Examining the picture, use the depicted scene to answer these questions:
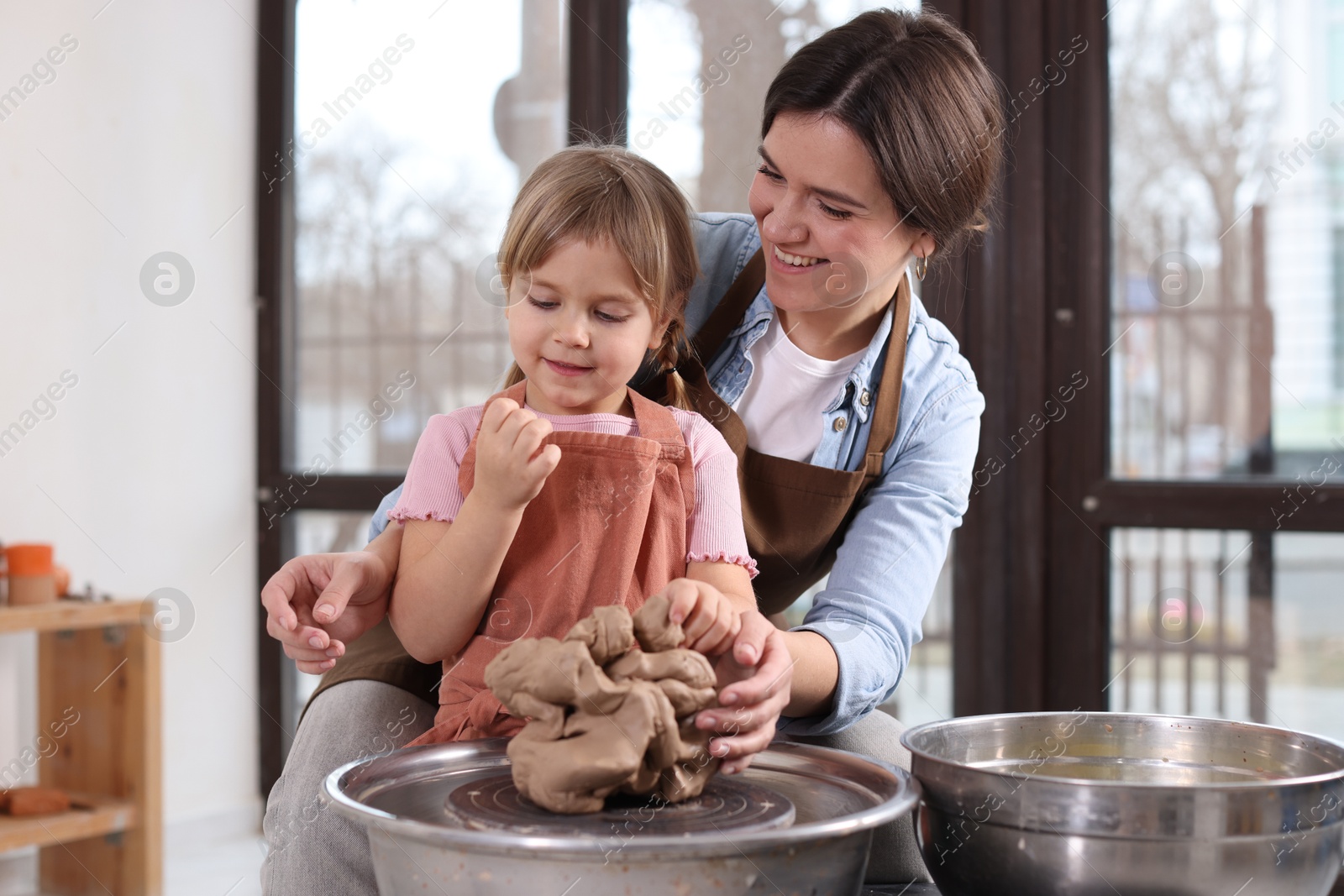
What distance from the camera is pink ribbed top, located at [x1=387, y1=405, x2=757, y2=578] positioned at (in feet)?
3.42

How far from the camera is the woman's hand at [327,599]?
0.94m

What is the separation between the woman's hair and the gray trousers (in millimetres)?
525

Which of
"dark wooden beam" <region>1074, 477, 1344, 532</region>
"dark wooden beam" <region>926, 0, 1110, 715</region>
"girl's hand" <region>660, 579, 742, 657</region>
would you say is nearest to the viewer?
"girl's hand" <region>660, 579, 742, 657</region>

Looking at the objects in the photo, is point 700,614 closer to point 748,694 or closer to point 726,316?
point 748,694

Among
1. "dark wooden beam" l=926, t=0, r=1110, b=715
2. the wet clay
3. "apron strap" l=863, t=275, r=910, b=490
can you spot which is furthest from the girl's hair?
"dark wooden beam" l=926, t=0, r=1110, b=715

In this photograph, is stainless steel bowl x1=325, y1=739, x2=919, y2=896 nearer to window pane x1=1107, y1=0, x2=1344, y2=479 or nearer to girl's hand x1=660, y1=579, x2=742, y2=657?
girl's hand x1=660, y1=579, x2=742, y2=657

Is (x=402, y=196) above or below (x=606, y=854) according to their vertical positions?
above

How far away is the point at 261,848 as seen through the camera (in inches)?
108

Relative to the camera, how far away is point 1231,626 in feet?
6.86

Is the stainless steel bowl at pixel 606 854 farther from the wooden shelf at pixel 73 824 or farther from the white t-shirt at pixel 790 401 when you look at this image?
the wooden shelf at pixel 73 824

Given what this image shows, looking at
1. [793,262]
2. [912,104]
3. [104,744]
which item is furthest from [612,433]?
[104,744]

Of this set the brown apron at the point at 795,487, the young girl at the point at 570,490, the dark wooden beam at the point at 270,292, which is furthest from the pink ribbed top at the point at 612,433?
the dark wooden beam at the point at 270,292

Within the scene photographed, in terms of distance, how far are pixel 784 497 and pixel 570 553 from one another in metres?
0.30

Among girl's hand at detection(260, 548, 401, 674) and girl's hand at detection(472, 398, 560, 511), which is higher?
girl's hand at detection(472, 398, 560, 511)
